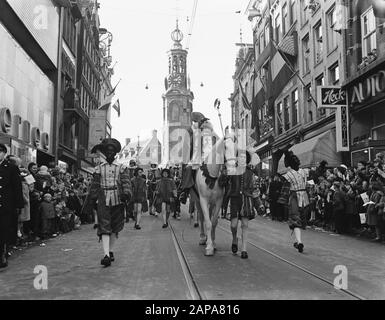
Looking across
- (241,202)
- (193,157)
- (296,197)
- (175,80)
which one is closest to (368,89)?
(296,197)

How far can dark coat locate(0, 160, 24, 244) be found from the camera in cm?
691

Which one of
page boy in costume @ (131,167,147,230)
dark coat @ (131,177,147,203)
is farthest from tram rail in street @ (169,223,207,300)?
dark coat @ (131,177,147,203)

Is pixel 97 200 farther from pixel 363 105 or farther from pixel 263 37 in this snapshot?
pixel 263 37

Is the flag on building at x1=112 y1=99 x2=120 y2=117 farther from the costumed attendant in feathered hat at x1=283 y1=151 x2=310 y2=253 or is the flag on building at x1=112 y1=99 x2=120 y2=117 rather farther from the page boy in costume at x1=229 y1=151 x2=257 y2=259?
the page boy in costume at x1=229 y1=151 x2=257 y2=259

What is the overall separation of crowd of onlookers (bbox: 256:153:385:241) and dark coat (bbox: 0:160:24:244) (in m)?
4.27

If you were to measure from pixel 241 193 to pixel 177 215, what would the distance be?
10.6 meters

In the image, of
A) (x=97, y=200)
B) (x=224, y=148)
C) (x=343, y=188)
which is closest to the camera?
(x=97, y=200)

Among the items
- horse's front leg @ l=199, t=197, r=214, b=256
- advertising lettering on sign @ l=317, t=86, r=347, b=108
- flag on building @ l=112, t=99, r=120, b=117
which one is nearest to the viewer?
horse's front leg @ l=199, t=197, r=214, b=256

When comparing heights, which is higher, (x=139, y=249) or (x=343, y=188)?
(x=343, y=188)

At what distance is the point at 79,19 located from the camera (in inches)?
1312

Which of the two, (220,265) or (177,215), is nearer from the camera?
(220,265)

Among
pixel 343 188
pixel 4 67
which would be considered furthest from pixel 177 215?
pixel 4 67

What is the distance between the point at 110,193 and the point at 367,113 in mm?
14977

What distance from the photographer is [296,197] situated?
8.52 metres
